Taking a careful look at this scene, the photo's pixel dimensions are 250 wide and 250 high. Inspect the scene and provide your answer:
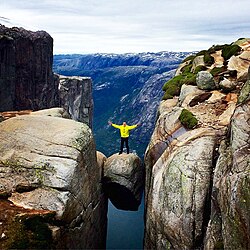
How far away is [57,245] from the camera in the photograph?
23.6 metres

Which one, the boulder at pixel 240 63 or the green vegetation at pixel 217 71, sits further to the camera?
the green vegetation at pixel 217 71

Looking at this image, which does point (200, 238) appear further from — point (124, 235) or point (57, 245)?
A: point (124, 235)

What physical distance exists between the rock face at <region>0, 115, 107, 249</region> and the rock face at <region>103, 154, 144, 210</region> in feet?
11.5

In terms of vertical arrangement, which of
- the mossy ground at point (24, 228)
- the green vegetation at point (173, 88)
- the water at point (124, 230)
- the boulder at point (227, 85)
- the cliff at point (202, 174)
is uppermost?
the boulder at point (227, 85)

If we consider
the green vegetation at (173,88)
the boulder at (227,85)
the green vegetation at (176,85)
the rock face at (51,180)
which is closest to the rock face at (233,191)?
the rock face at (51,180)

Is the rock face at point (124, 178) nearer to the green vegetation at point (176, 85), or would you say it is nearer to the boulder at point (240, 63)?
the green vegetation at point (176, 85)

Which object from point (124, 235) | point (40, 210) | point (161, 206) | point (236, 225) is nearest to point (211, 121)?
point (161, 206)

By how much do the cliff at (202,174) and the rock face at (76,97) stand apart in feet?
305

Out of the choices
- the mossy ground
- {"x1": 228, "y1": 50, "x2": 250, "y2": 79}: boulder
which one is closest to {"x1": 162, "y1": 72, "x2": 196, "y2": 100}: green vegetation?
{"x1": 228, "y1": 50, "x2": 250, "y2": 79}: boulder

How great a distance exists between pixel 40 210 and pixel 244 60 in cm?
2866

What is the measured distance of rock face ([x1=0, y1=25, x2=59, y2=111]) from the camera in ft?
280

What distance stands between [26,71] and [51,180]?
7954cm

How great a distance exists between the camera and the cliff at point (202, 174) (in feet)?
62.2

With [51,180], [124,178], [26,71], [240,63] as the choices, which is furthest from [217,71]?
[26,71]
